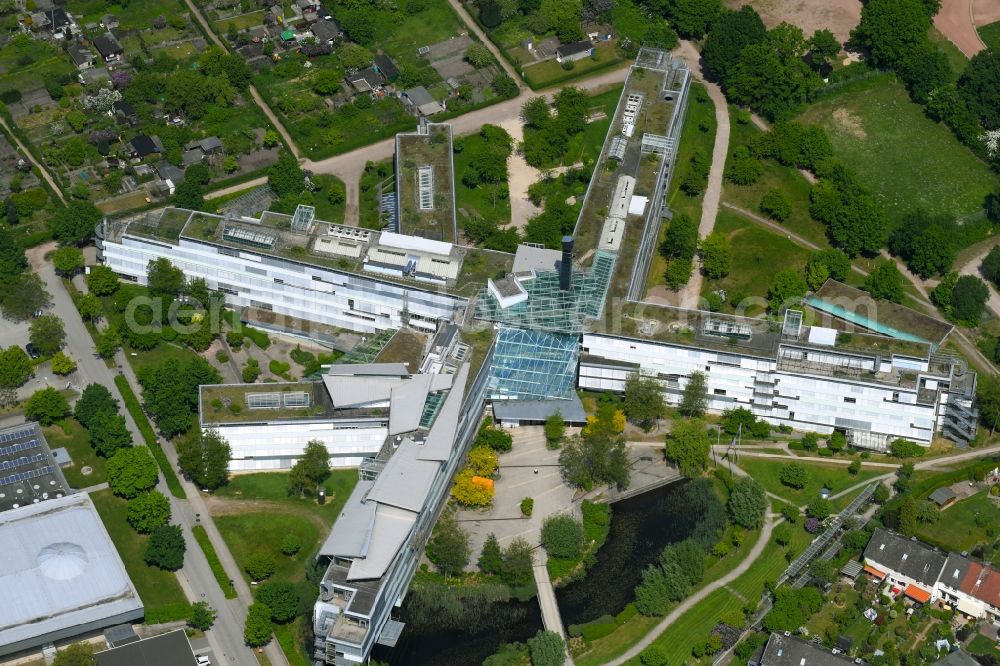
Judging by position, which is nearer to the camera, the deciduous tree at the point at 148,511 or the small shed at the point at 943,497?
the deciduous tree at the point at 148,511

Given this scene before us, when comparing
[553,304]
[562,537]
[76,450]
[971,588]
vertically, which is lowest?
[76,450]

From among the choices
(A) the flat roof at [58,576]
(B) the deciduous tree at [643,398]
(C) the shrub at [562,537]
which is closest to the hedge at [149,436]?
(A) the flat roof at [58,576]

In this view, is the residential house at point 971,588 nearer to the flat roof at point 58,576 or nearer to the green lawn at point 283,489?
the green lawn at point 283,489

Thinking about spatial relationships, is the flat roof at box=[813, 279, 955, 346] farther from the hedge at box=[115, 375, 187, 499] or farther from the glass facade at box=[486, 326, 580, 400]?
the hedge at box=[115, 375, 187, 499]

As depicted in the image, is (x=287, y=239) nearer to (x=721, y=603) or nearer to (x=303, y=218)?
(x=303, y=218)

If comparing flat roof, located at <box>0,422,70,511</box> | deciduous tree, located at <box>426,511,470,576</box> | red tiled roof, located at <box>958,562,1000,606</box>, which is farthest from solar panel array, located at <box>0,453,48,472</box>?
red tiled roof, located at <box>958,562,1000,606</box>

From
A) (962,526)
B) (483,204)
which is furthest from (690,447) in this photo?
(483,204)
